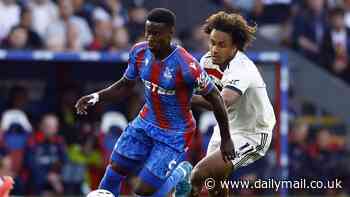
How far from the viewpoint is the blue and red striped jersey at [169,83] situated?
11938 millimetres

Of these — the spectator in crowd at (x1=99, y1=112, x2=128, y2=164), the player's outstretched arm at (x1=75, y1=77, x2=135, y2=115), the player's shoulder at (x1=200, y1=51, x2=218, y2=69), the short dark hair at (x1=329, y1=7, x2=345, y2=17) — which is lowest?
the spectator in crowd at (x1=99, y1=112, x2=128, y2=164)

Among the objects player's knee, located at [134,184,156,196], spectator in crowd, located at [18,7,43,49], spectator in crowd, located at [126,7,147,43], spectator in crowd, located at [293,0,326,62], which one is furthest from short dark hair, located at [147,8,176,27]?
spectator in crowd, located at [293,0,326,62]

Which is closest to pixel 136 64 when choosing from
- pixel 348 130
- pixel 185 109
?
pixel 185 109

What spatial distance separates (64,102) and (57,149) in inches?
41.4

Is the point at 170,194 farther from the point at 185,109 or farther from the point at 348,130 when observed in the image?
the point at 348,130

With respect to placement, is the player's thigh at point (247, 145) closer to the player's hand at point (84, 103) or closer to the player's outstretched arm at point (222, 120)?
the player's outstretched arm at point (222, 120)

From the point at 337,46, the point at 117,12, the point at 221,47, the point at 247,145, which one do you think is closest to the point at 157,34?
the point at 221,47

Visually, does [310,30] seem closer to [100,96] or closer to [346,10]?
[346,10]

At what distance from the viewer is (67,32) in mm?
18672

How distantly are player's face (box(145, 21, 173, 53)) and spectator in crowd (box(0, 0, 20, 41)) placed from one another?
22.7 ft

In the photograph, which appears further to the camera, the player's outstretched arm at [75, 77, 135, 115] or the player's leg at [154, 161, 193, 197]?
the player's outstretched arm at [75, 77, 135, 115]

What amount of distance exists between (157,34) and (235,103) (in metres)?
1.32

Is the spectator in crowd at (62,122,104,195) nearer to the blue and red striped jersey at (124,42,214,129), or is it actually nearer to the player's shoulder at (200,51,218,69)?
the player's shoulder at (200,51,218,69)

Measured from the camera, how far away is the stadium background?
60.6 ft
